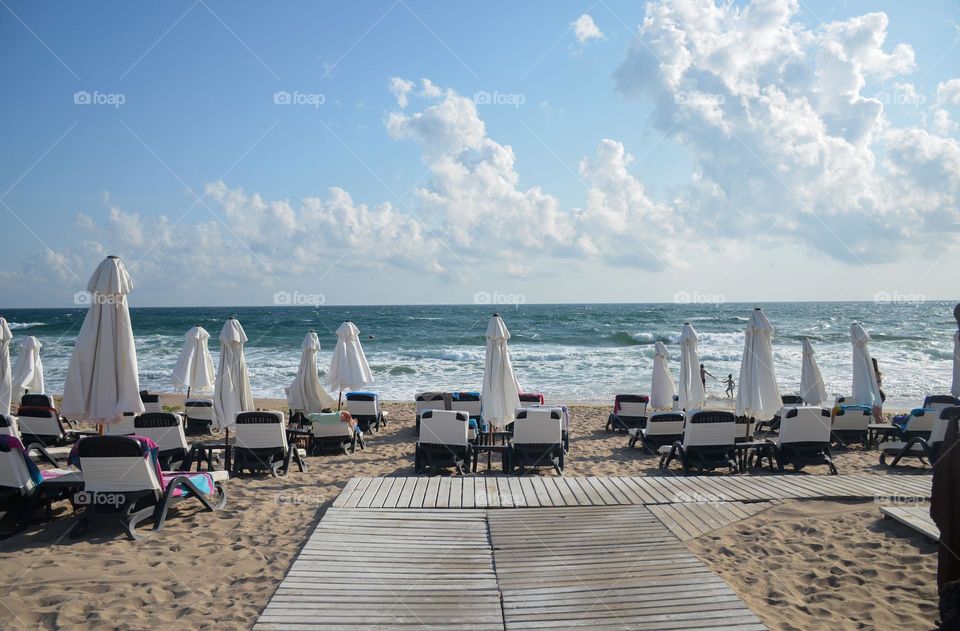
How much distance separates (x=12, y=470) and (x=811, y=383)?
44.9 ft

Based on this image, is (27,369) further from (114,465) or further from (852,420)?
(852,420)

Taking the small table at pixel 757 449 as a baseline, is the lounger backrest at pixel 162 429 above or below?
above

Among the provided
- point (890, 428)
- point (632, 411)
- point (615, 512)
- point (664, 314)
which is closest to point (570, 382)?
point (632, 411)

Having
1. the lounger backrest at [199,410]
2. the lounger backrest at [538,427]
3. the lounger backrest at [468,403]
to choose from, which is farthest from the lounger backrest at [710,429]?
the lounger backrest at [199,410]

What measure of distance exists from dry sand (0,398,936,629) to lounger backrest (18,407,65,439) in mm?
4452

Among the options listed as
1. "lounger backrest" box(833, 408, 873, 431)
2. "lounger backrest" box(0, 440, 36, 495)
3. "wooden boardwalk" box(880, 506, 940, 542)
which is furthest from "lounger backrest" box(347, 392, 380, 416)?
"wooden boardwalk" box(880, 506, 940, 542)

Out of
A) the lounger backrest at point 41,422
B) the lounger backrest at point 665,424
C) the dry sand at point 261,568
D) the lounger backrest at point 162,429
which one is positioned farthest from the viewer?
the lounger backrest at point 665,424

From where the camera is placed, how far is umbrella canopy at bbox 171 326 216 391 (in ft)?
43.7

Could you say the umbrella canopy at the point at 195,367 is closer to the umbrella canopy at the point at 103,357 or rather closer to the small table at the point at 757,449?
the umbrella canopy at the point at 103,357

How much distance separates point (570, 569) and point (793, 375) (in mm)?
26358

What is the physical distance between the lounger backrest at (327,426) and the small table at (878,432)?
966 centimetres

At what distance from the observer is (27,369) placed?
1248cm

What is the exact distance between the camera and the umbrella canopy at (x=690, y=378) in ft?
38.7

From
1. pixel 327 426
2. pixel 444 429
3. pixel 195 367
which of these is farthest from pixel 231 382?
pixel 195 367
